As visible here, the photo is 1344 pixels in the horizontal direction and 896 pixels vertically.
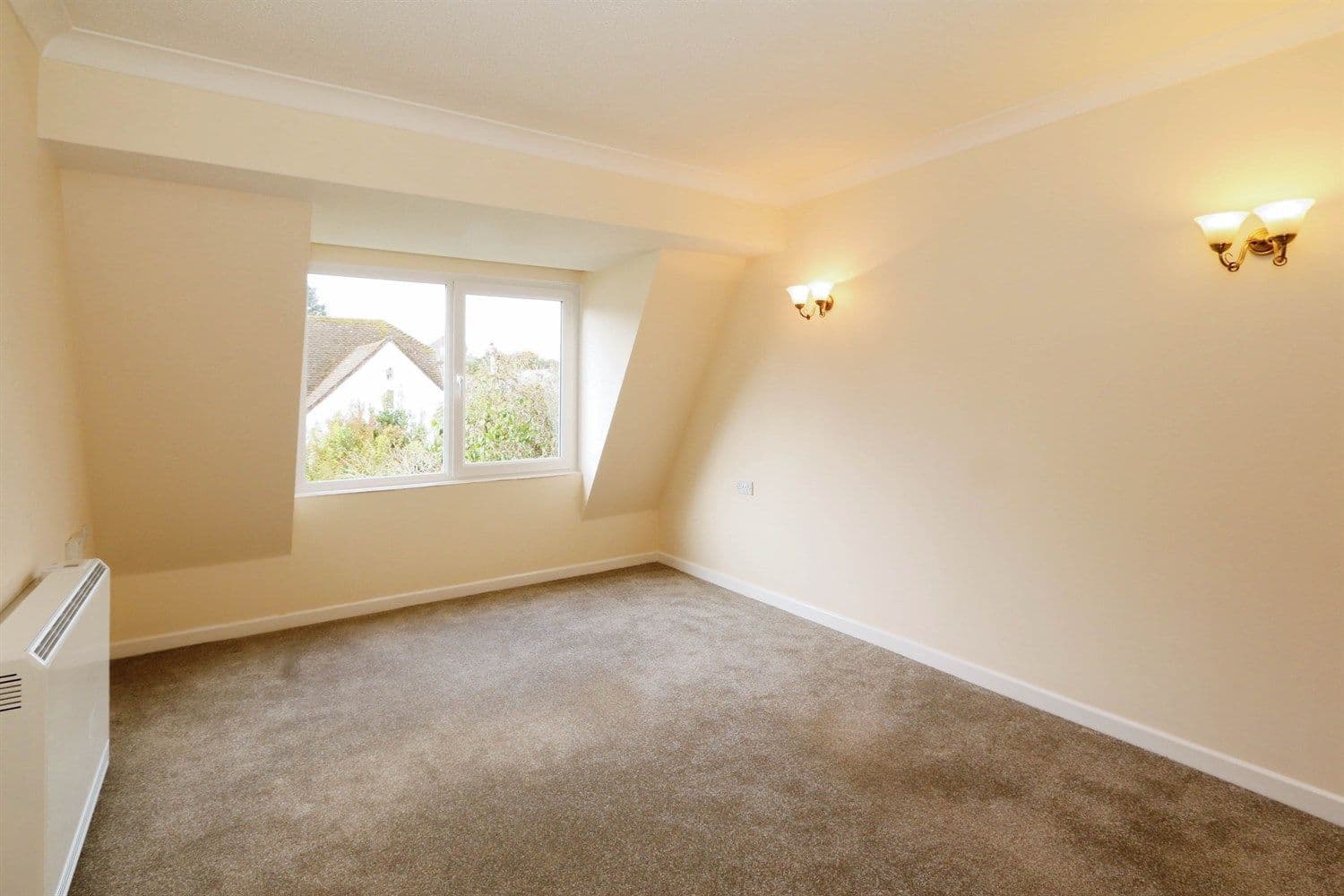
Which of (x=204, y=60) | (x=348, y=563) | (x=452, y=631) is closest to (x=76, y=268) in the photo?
(x=204, y=60)

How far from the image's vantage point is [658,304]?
4238 millimetres

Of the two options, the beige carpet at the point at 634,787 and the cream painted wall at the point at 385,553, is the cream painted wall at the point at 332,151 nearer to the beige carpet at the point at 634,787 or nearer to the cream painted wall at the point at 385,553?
the cream painted wall at the point at 385,553

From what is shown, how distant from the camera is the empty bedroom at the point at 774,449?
2.13 metres

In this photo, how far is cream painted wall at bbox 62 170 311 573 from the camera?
2.70 m

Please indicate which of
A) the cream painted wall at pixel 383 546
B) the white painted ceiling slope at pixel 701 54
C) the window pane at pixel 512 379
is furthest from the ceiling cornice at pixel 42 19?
the window pane at pixel 512 379

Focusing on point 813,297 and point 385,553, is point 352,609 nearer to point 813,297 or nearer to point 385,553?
point 385,553

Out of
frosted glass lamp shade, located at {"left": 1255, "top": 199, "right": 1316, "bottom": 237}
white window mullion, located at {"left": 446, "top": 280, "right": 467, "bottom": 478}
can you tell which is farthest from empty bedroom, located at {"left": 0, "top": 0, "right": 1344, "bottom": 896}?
white window mullion, located at {"left": 446, "top": 280, "right": 467, "bottom": 478}

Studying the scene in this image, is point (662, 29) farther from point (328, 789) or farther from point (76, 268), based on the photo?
point (328, 789)

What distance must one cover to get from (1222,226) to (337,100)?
10.8 feet

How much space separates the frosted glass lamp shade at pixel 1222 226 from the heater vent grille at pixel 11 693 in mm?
3685

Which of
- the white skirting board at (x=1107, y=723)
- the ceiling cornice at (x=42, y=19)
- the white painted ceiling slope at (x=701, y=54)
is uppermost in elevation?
the white painted ceiling slope at (x=701, y=54)

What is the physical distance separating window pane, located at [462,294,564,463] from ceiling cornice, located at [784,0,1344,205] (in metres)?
2.39

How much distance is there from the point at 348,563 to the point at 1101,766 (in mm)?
3938

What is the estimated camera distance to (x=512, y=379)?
4855 millimetres
